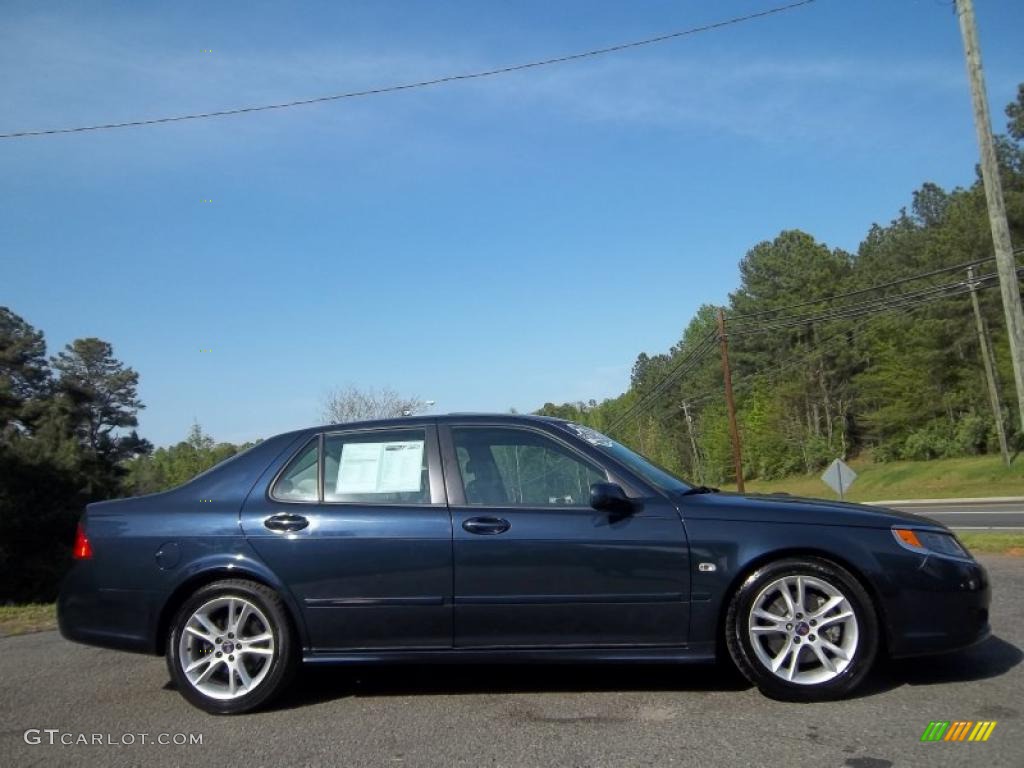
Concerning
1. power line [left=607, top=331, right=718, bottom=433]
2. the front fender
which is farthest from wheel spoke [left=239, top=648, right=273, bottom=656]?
power line [left=607, top=331, right=718, bottom=433]

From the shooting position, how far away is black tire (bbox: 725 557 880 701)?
4238mm

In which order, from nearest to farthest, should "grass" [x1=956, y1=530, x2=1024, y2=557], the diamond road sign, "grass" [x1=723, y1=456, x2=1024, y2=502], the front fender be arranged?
the front fender
"grass" [x1=956, y1=530, x2=1024, y2=557]
the diamond road sign
"grass" [x1=723, y1=456, x2=1024, y2=502]

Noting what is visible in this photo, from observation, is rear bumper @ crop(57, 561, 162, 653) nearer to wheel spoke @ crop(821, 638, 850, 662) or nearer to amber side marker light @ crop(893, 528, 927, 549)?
wheel spoke @ crop(821, 638, 850, 662)

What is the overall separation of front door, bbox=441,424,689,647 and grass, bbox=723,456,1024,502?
36.2m

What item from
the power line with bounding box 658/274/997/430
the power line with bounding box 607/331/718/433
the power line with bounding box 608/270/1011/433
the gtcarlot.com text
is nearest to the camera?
the gtcarlot.com text

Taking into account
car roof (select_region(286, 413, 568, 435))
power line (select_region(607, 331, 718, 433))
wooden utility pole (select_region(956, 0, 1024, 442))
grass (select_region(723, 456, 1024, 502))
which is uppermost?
power line (select_region(607, 331, 718, 433))

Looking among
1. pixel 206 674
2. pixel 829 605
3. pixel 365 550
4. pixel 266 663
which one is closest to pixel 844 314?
pixel 829 605

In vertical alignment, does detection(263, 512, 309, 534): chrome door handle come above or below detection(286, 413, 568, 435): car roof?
below

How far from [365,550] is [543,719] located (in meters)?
1.24

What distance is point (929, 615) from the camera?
4.27m

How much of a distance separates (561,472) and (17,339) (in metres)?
58.0

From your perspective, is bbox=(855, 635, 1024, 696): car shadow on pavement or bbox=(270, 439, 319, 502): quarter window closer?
bbox=(855, 635, 1024, 696): car shadow on pavement

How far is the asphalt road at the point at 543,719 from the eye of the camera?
143 inches

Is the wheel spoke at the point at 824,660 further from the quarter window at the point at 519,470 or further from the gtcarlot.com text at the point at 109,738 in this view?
the gtcarlot.com text at the point at 109,738
